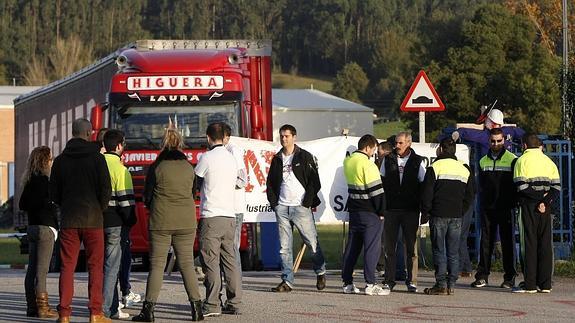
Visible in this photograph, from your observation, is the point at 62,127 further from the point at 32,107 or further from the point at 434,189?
the point at 434,189

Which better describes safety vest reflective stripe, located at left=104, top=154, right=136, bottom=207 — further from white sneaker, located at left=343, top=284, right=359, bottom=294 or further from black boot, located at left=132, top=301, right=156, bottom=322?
white sneaker, located at left=343, top=284, right=359, bottom=294

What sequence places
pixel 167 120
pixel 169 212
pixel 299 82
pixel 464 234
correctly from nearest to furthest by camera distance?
pixel 169 212 → pixel 464 234 → pixel 167 120 → pixel 299 82

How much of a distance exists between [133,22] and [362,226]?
5190 inches

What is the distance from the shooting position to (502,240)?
659 inches

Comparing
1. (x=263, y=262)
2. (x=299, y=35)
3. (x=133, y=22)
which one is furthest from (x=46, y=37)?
(x=263, y=262)

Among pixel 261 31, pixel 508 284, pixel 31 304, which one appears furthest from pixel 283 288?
pixel 261 31

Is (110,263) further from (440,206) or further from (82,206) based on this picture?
(440,206)

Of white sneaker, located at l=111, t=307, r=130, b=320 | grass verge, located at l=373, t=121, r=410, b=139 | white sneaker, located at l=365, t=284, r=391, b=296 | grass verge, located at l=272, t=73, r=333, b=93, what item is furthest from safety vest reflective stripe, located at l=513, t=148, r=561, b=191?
grass verge, located at l=272, t=73, r=333, b=93

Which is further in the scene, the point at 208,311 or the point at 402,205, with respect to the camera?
the point at 402,205

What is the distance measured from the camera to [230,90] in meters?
19.9

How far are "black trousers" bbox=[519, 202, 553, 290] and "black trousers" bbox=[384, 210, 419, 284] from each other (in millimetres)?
1348

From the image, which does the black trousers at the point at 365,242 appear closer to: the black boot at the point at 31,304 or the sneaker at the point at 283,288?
the sneaker at the point at 283,288

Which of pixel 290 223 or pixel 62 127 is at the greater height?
pixel 62 127

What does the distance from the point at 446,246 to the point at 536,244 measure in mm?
1141
